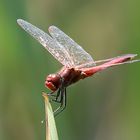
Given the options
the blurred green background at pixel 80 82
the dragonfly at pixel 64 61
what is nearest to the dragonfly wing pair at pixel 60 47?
the dragonfly at pixel 64 61

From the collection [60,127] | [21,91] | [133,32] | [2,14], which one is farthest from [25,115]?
[133,32]

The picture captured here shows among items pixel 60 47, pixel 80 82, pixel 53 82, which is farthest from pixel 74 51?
pixel 80 82

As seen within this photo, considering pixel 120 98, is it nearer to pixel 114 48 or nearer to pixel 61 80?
pixel 114 48

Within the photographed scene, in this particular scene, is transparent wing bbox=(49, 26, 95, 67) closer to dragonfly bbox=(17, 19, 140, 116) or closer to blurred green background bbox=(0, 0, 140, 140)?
dragonfly bbox=(17, 19, 140, 116)

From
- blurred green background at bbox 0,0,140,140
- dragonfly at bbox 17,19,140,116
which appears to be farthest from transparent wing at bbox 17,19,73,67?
blurred green background at bbox 0,0,140,140

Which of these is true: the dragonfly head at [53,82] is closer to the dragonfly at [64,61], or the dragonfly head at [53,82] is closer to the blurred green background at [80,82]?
the dragonfly at [64,61]

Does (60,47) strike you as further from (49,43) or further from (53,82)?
(53,82)
